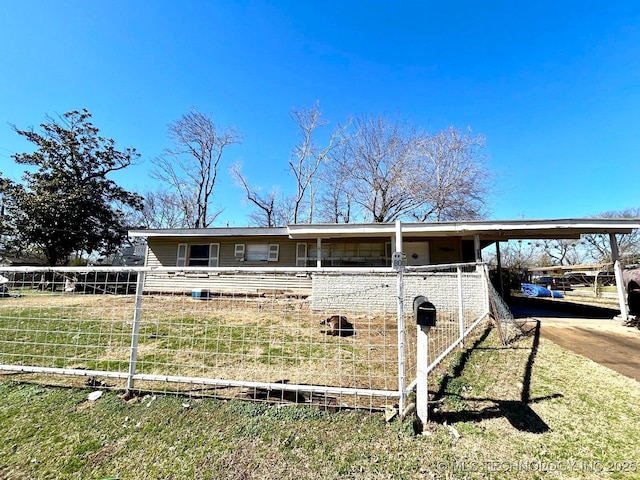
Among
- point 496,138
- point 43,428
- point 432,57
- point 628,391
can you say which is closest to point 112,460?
point 43,428

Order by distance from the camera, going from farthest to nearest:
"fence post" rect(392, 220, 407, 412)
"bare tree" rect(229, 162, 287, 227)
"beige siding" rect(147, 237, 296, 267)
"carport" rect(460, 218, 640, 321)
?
"bare tree" rect(229, 162, 287, 227), "beige siding" rect(147, 237, 296, 267), "carport" rect(460, 218, 640, 321), "fence post" rect(392, 220, 407, 412)

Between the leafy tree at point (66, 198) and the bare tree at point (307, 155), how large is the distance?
40.9 ft

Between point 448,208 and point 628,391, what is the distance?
54.2ft

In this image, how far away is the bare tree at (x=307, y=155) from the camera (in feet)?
72.5

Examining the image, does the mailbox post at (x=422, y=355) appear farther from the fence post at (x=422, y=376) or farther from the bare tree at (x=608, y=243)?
the bare tree at (x=608, y=243)

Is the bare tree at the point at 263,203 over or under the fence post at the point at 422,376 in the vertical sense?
over

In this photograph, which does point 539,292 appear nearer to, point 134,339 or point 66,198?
point 134,339

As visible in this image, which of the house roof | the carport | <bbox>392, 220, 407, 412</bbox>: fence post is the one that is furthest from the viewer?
the house roof

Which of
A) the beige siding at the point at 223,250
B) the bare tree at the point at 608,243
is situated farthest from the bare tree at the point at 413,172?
the bare tree at the point at 608,243

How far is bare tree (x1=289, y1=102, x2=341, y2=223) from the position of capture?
72.5ft

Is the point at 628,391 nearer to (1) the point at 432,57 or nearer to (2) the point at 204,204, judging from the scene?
(1) the point at 432,57

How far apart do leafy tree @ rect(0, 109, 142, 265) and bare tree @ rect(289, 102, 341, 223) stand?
12.5m

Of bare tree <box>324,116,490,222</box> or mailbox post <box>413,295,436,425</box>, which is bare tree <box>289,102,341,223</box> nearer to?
bare tree <box>324,116,490,222</box>

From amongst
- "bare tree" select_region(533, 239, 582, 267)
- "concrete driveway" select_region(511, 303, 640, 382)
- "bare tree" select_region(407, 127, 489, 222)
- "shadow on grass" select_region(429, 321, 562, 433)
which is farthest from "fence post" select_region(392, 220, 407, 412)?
"bare tree" select_region(533, 239, 582, 267)
